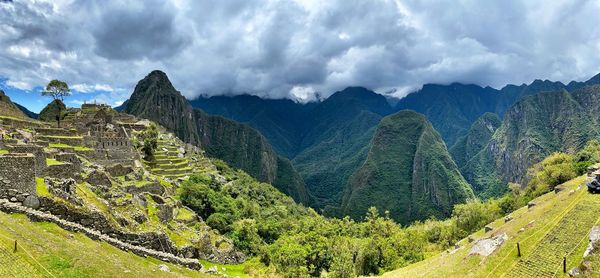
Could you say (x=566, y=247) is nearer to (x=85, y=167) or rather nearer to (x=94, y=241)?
(x=94, y=241)

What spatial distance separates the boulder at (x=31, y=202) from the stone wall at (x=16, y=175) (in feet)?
1.01

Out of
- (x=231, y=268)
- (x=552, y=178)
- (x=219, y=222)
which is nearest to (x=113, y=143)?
(x=219, y=222)

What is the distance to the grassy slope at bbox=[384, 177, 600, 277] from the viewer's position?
94.0 ft

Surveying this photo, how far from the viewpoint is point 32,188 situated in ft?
60.5

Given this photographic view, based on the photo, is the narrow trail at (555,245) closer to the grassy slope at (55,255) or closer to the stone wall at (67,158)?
the grassy slope at (55,255)

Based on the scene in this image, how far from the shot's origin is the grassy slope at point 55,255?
42.3 feet

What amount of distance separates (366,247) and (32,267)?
46.8 metres

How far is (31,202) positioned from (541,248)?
36.9 meters

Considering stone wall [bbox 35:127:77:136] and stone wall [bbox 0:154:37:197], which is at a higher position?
stone wall [bbox 35:127:77:136]

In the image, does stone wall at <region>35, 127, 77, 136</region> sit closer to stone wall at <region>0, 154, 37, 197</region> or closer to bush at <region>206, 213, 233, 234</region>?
bush at <region>206, 213, 233, 234</region>

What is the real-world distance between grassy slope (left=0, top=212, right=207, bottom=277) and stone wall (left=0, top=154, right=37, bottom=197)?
180 cm

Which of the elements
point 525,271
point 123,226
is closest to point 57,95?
point 123,226

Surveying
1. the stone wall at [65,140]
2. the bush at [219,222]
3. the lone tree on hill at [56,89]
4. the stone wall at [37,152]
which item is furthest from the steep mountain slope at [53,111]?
the stone wall at [37,152]

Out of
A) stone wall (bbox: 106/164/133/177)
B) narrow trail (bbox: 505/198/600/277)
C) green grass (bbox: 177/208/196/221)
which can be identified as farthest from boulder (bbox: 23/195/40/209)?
narrow trail (bbox: 505/198/600/277)
